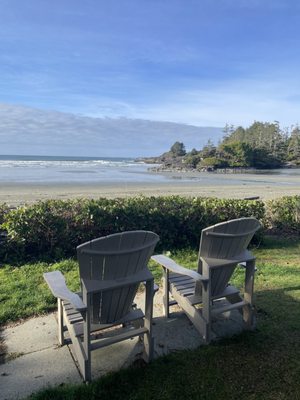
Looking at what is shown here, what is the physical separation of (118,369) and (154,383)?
0.35 metres

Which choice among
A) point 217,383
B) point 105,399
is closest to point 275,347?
point 217,383

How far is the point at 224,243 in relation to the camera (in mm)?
3018

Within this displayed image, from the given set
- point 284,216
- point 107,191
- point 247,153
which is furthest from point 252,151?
point 284,216

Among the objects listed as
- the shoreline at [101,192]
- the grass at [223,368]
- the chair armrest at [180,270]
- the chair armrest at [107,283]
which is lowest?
the shoreline at [101,192]

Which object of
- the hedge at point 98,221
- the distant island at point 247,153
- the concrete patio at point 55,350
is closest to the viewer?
the concrete patio at point 55,350

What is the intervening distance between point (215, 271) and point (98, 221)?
3.24 metres

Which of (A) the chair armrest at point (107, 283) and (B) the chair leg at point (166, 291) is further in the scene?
(B) the chair leg at point (166, 291)

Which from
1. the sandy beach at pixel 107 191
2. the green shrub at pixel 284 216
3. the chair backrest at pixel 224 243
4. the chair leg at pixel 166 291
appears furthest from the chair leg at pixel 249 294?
the sandy beach at pixel 107 191

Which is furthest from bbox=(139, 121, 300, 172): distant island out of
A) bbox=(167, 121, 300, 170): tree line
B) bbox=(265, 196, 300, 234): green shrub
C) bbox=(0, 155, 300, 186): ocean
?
bbox=(265, 196, 300, 234): green shrub

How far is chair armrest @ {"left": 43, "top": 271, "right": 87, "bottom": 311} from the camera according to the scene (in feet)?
7.92

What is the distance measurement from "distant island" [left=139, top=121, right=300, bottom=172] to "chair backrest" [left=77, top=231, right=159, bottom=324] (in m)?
56.9

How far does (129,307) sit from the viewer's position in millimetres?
2861

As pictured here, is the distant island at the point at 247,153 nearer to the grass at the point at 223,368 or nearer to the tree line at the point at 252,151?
the tree line at the point at 252,151

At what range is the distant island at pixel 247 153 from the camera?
236 ft
